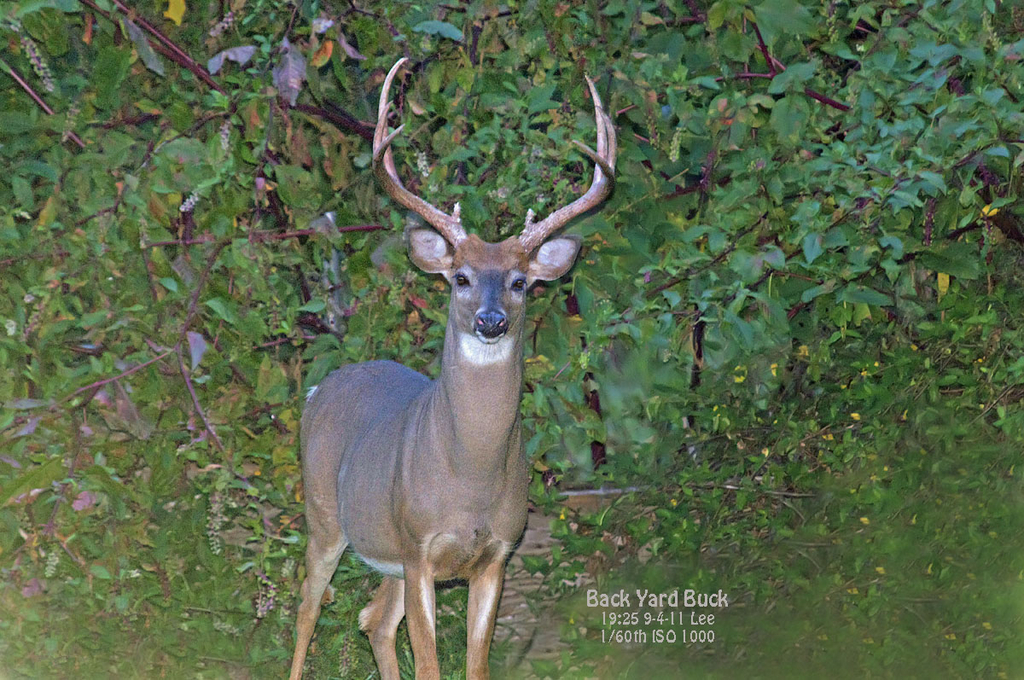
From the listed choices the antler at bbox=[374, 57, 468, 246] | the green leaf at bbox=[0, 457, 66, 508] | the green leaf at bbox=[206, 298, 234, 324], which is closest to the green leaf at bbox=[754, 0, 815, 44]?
the antler at bbox=[374, 57, 468, 246]

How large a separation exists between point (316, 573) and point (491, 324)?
157 cm

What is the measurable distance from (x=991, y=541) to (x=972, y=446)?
40 cm

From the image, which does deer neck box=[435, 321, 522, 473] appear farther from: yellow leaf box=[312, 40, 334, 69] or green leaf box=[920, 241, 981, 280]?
green leaf box=[920, 241, 981, 280]

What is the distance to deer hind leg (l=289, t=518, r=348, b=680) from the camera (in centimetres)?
516

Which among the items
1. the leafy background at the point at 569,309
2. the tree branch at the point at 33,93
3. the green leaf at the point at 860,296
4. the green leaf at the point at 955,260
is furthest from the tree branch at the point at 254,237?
the green leaf at the point at 955,260

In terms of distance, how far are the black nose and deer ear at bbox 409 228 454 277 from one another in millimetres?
412

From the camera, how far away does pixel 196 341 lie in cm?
507

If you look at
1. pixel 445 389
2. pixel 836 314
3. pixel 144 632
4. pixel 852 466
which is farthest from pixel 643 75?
pixel 144 632

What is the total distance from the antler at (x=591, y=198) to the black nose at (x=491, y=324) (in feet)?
1.27

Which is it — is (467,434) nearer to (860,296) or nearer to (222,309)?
(222,309)

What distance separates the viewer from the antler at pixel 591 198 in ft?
14.4

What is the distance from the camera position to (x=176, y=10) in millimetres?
5035

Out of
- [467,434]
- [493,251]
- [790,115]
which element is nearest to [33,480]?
[467,434]

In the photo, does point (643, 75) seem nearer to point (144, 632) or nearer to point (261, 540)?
point (261, 540)
